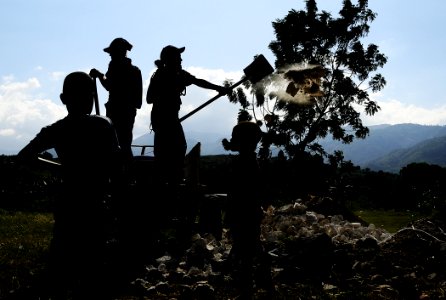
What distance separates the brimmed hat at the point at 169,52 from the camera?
7.60 m

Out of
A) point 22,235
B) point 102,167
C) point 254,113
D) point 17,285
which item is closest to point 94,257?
point 102,167

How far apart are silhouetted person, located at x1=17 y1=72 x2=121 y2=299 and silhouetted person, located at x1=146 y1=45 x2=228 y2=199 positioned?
3.96m

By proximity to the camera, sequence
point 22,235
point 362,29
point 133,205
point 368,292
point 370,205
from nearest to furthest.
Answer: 1. point 368,292
2. point 133,205
3. point 22,235
4. point 362,29
5. point 370,205

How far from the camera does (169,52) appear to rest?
761 centimetres

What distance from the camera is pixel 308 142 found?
34219 millimetres

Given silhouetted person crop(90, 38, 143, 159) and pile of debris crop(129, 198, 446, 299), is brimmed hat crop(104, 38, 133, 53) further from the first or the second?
pile of debris crop(129, 198, 446, 299)

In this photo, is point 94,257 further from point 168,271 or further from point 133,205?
point 133,205

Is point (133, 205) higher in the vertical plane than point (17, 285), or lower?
higher

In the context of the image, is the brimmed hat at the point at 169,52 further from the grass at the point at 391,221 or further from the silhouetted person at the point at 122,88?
the grass at the point at 391,221

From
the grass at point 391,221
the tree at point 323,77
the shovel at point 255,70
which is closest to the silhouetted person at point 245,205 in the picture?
the shovel at point 255,70

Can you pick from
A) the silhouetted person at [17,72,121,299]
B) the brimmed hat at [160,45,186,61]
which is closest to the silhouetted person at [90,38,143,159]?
the brimmed hat at [160,45,186,61]

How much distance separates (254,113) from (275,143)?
2.90 m

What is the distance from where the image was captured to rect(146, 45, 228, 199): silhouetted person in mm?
7711

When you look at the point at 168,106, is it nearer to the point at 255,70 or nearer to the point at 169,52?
the point at 169,52
